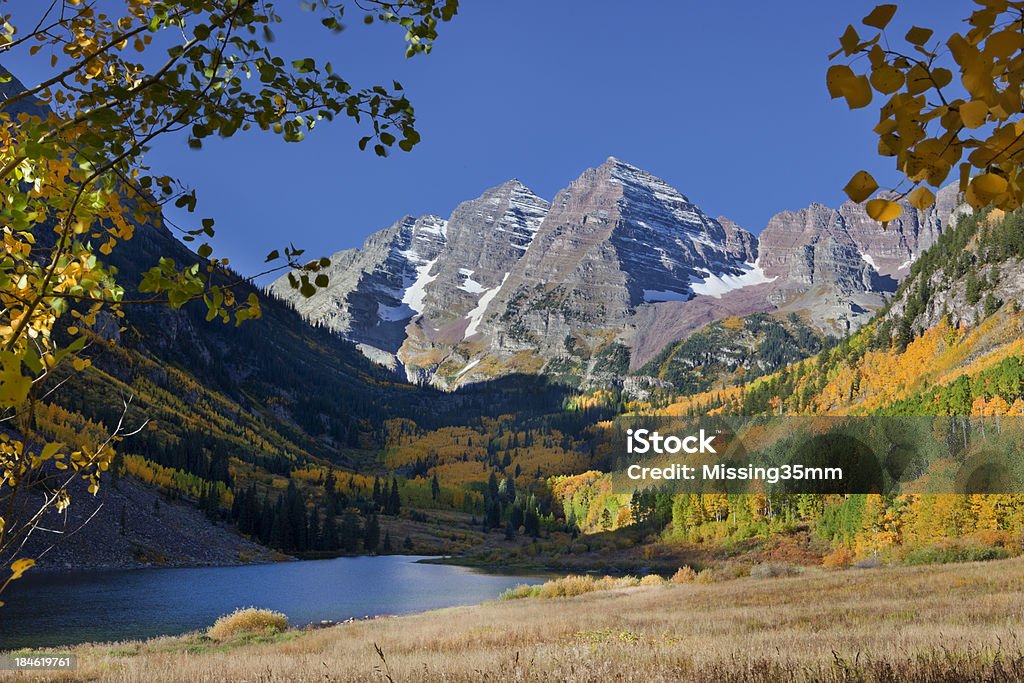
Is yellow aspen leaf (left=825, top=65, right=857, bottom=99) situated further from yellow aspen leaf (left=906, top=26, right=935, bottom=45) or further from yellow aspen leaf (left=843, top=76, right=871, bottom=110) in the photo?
yellow aspen leaf (left=906, top=26, right=935, bottom=45)

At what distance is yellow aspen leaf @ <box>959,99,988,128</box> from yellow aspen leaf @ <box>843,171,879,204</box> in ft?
0.76

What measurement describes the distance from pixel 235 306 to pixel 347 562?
368 ft

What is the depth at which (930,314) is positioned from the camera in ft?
513

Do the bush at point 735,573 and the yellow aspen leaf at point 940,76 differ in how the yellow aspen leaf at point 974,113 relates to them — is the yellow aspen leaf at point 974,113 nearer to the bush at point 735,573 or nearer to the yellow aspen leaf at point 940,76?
the yellow aspen leaf at point 940,76

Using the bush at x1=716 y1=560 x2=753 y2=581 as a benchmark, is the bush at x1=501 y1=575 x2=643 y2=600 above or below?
below

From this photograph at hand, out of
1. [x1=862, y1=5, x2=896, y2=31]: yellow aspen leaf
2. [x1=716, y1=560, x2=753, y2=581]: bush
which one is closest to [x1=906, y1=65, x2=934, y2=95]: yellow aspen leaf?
[x1=862, y1=5, x2=896, y2=31]: yellow aspen leaf

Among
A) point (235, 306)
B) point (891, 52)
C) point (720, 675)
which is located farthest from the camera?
point (720, 675)

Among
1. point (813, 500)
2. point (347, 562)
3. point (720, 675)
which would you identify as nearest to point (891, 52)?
point (720, 675)

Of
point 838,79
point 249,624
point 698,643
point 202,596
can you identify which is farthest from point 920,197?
point 202,596

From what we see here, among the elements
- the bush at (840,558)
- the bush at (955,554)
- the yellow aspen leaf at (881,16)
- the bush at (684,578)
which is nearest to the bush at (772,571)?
the bush at (684,578)

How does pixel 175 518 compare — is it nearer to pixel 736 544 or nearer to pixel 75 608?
pixel 75 608

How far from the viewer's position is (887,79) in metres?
1.65

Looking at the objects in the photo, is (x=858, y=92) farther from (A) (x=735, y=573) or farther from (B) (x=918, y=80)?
(A) (x=735, y=573)

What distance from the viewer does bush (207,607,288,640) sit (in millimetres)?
31047
